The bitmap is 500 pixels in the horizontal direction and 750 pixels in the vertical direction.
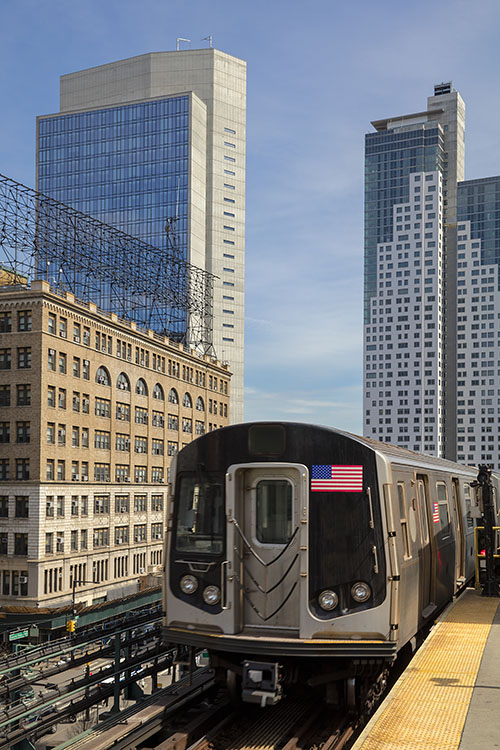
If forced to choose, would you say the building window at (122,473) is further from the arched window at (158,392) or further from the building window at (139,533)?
the arched window at (158,392)

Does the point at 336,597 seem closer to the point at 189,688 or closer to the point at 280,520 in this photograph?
the point at 280,520

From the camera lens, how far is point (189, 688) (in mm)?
10562

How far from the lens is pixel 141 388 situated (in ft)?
245

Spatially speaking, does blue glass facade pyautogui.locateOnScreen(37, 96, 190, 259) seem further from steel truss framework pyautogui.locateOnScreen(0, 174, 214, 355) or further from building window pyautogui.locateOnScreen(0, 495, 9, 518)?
building window pyautogui.locateOnScreen(0, 495, 9, 518)

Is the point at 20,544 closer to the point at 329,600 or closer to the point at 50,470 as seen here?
the point at 50,470

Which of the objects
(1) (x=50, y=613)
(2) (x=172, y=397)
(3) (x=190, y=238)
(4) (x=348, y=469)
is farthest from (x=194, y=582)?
(3) (x=190, y=238)

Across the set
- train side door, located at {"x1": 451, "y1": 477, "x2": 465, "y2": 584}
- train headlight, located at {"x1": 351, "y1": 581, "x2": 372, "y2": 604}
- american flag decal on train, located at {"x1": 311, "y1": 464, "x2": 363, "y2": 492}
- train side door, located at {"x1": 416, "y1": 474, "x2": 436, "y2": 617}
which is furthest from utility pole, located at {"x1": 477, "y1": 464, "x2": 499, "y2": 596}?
american flag decal on train, located at {"x1": 311, "y1": 464, "x2": 363, "y2": 492}

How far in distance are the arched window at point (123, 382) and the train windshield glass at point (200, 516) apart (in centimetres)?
6042

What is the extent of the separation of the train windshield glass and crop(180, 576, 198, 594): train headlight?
37cm

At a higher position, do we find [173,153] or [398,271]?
[173,153]

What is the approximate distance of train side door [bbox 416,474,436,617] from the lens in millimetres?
12195

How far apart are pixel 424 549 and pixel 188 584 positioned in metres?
4.17

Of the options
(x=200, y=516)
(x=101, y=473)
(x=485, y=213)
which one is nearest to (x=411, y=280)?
(x=485, y=213)

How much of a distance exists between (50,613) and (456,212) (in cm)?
13248
